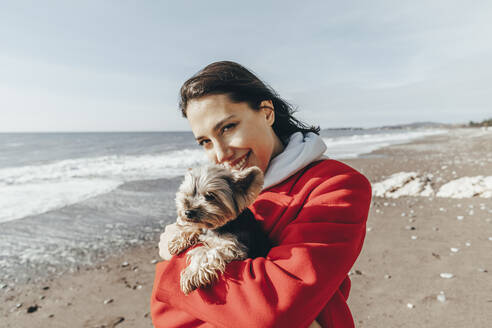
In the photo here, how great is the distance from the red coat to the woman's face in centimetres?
48

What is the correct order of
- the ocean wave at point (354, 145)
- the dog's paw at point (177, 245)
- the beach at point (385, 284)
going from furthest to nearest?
the ocean wave at point (354, 145) < the beach at point (385, 284) < the dog's paw at point (177, 245)

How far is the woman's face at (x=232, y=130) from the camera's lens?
7.91ft

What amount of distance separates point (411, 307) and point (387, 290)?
24.1 inches

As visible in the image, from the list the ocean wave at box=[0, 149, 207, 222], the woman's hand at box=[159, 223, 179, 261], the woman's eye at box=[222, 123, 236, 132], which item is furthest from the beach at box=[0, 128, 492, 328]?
the ocean wave at box=[0, 149, 207, 222]

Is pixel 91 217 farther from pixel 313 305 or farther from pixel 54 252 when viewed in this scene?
pixel 313 305

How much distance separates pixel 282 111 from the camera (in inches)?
131

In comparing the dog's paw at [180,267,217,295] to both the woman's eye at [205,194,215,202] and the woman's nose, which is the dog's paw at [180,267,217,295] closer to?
the woman's eye at [205,194,215,202]

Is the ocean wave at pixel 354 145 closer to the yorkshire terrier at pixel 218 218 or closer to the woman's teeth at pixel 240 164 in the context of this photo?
the woman's teeth at pixel 240 164

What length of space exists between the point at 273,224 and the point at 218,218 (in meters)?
0.51

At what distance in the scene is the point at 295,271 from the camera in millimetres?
1612

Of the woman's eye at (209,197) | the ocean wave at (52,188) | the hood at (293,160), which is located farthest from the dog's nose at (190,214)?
the ocean wave at (52,188)

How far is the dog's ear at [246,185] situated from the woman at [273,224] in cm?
11

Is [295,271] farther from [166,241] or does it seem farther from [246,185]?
[166,241]

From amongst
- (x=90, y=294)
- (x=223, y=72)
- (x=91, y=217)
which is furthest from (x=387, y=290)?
(x=91, y=217)
